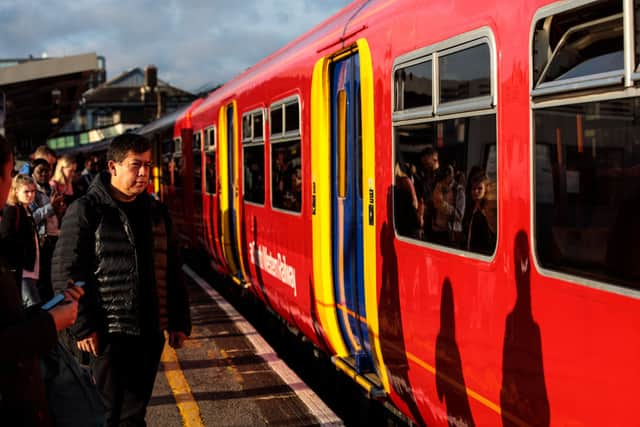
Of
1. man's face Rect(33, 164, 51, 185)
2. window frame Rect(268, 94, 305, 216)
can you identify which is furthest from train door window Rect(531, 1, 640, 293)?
man's face Rect(33, 164, 51, 185)

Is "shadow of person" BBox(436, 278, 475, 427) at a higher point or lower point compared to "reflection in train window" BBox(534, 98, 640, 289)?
lower

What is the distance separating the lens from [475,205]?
139 inches

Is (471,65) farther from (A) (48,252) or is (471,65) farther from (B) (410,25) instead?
(A) (48,252)

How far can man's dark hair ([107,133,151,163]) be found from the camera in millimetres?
3898

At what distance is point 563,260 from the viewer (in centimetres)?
289

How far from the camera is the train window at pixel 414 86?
392 cm

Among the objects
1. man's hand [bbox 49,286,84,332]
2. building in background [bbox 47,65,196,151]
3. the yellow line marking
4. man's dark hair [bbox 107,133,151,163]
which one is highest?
building in background [bbox 47,65,196,151]

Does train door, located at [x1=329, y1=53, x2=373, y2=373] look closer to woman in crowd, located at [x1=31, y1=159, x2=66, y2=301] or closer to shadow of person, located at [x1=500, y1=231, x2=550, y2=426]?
shadow of person, located at [x1=500, y1=231, x2=550, y2=426]

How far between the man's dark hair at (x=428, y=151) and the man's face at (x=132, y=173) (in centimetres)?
134

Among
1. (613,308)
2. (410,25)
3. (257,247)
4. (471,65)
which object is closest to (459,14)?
(471,65)

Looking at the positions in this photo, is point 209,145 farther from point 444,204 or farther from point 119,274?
point 444,204

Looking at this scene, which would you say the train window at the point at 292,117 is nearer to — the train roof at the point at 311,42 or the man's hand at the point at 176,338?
the train roof at the point at 311,42

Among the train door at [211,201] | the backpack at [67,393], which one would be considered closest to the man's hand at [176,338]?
the backpack at [67,393]

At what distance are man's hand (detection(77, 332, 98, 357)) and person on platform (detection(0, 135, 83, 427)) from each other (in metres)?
1.50
